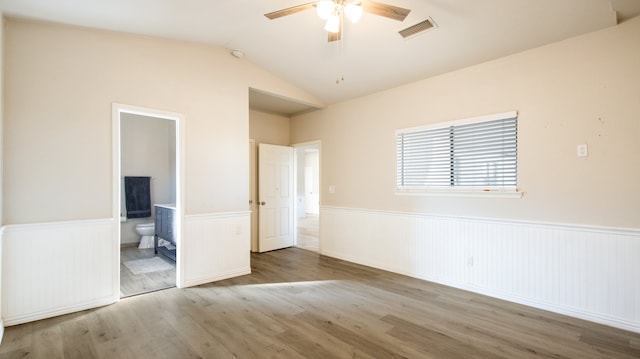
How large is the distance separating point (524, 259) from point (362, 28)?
A: 10.1 ft

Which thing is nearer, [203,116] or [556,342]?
[556,342]

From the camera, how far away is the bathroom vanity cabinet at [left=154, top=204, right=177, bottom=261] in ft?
14.0

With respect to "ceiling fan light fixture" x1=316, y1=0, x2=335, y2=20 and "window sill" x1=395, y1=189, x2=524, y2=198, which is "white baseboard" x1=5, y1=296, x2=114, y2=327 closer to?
"ceiling fan light fixture" x1=316, y1=0, x2=335, y2=20

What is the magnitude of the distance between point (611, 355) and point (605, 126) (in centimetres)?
198

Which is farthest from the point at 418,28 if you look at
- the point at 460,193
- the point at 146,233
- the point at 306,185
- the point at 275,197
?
the point at 306,185

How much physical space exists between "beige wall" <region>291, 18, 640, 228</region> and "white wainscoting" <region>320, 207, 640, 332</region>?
0.48ft

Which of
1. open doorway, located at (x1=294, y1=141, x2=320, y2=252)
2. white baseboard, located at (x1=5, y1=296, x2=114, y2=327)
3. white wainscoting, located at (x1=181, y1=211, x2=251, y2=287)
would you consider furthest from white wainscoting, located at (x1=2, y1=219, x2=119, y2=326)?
open doorway, located at (x1=294, y1=141, x2=320, y2=252)

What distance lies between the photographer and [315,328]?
2703mm

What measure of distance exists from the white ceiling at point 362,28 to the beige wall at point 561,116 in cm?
19

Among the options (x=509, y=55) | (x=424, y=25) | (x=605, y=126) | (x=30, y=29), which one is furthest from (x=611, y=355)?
(x=30, y=29)

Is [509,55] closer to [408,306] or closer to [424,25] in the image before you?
[424,25]

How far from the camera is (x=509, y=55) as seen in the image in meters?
3.33

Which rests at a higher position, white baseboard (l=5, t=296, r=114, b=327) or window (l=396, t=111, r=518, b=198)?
window (l=396, t=111, r=518, b=198)

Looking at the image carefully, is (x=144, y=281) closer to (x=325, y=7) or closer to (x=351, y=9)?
(x=325, y=7)
